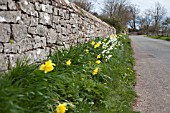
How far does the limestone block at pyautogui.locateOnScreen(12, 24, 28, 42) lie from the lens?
308 centimetres

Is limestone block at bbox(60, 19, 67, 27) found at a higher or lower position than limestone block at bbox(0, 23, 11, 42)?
higher

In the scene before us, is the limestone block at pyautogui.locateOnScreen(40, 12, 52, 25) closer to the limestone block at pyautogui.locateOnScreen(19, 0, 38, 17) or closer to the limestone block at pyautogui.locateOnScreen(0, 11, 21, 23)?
the limestone block at pyautogui.locateOnScreen(19, 0, 38, 17)

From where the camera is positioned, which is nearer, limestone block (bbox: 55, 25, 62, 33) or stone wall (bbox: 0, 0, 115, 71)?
stone wall (bbox: 0, 0, 115, 71)

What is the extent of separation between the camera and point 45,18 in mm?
4016

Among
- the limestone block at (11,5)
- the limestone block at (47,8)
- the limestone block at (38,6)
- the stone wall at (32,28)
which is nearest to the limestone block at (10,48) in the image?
the stone wall at (32,28)

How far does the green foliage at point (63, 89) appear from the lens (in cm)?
216

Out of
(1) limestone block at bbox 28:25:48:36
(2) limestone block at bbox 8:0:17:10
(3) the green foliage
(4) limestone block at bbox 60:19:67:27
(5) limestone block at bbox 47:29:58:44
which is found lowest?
(3) the green foliage

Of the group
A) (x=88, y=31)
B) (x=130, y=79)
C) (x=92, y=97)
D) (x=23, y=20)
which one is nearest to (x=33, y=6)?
(x=23, y=20)

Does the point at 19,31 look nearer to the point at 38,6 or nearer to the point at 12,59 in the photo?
the point at 12,59

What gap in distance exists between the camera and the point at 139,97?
493 centimetres

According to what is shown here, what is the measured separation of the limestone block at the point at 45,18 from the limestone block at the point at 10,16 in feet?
2.41

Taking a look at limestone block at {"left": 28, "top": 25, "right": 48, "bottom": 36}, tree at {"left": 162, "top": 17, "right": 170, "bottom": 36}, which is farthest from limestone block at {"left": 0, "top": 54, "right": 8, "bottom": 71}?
tree at {"left": 162, "top": 17, "right": 170, "bottom": 36}

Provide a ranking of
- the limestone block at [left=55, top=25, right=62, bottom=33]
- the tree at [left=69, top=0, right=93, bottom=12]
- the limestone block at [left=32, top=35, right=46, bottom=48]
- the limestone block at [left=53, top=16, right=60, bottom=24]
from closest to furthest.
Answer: the limestone block at [left=32, top=35, right=46, bottom=48] → the limestone block at [left=53, top=16, right=60, bottom=24] → the limestone block at [left=55, top=25, right=62, bottom=33] → the tree at [left=69, top=0, right=93, bottom=12]

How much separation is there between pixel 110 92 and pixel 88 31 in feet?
11.4
